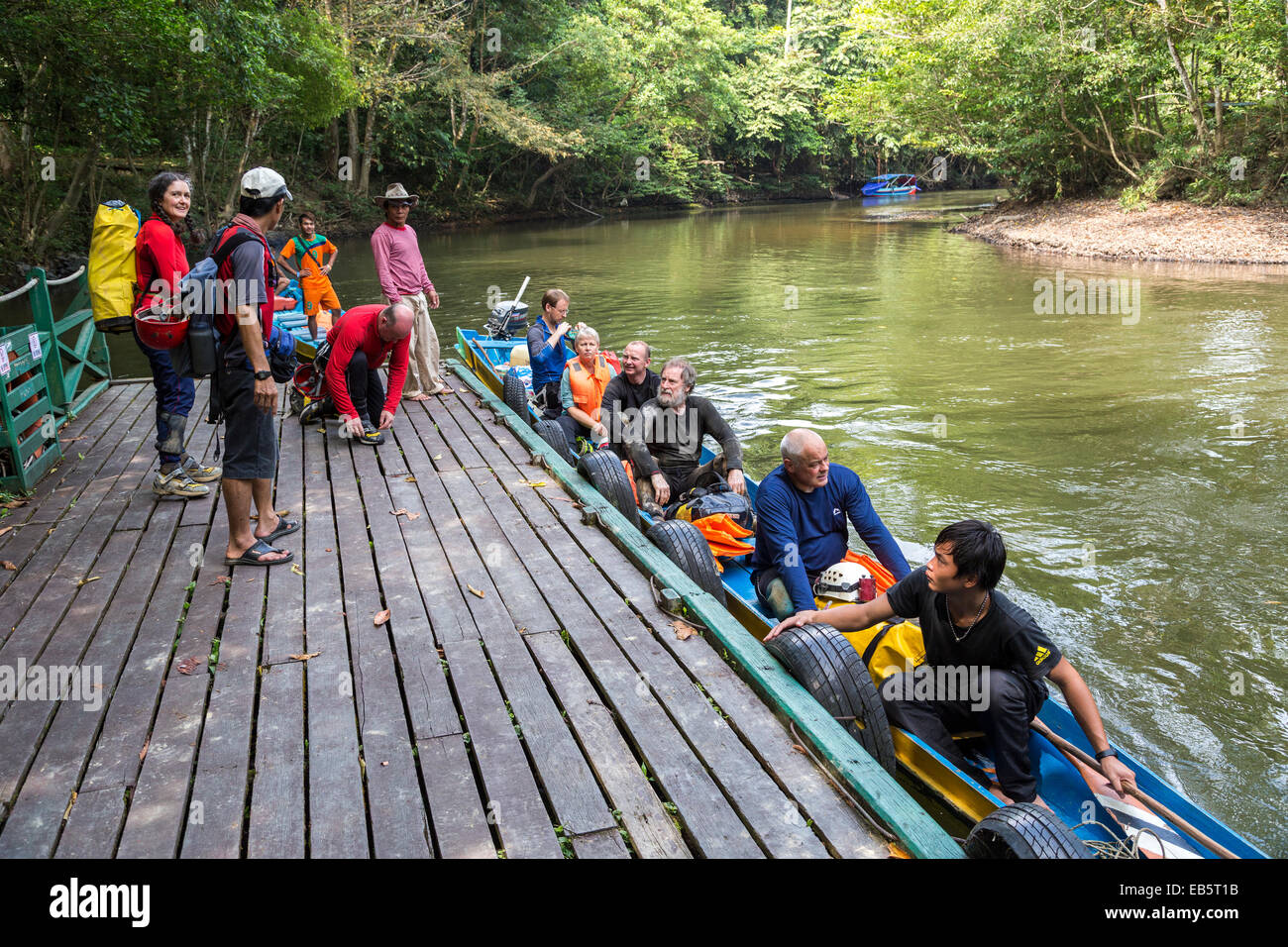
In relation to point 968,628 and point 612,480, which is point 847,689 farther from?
point 612,480

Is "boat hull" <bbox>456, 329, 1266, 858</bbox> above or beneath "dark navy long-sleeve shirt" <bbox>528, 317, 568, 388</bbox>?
beneath

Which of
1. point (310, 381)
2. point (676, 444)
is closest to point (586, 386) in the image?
point (676, 444)

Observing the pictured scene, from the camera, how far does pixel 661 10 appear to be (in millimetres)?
40156

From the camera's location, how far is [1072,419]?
9914mm

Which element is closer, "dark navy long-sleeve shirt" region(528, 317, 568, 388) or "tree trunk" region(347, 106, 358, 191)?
"dark navy long-sleeve shirt" region(528, 317, 568, 388)

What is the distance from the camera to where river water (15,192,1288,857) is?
5000mm

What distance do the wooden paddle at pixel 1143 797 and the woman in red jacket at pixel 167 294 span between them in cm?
449

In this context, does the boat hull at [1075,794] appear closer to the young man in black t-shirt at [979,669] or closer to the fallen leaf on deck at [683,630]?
the young man in black t-shirt at [979,669]

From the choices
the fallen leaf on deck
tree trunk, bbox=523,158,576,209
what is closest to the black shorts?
the fallen leaf on deck

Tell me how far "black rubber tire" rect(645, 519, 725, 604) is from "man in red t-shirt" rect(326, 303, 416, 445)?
108 inches

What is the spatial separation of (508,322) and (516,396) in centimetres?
379

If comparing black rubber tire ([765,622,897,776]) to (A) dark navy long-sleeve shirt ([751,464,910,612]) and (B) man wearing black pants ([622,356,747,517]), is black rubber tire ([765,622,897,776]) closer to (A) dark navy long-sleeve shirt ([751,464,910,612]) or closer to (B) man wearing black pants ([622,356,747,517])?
(A) dark navy long-sleeve shirt ([751,464,910,612])
